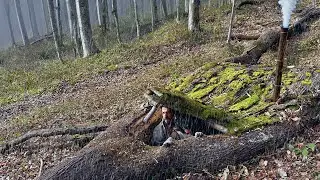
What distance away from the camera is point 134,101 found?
383 inches

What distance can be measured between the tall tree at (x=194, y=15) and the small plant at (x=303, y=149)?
34.1 ft

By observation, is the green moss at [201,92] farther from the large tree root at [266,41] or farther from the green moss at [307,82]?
the large tree root at [266,41]

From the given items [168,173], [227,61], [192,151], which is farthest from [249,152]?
[227,61]

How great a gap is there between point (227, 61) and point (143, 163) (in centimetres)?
495

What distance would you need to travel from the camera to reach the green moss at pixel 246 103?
21.2ft

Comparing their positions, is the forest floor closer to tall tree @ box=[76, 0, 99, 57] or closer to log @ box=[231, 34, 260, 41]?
log @ box=[231, 34, 260, 41]

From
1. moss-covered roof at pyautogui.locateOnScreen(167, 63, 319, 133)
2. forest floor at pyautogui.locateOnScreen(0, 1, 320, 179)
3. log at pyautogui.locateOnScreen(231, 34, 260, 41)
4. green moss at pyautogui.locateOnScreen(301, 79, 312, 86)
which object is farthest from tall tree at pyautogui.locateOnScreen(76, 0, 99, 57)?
green moss at pyautogui.locateOnScreen(301, 79, 312, 86)

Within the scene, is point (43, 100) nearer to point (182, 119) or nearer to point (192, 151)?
point (182, 119)

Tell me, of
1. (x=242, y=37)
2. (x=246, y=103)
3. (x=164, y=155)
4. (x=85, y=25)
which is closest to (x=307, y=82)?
(x=246, y=103)

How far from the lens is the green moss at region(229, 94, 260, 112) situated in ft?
21.2

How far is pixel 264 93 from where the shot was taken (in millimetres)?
6691

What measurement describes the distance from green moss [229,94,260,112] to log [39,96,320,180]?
0.84 m

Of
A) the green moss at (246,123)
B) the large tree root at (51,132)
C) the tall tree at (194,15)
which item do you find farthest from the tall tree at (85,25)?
the green moss at (246,123)

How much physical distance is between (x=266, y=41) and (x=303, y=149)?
616 centimetres
